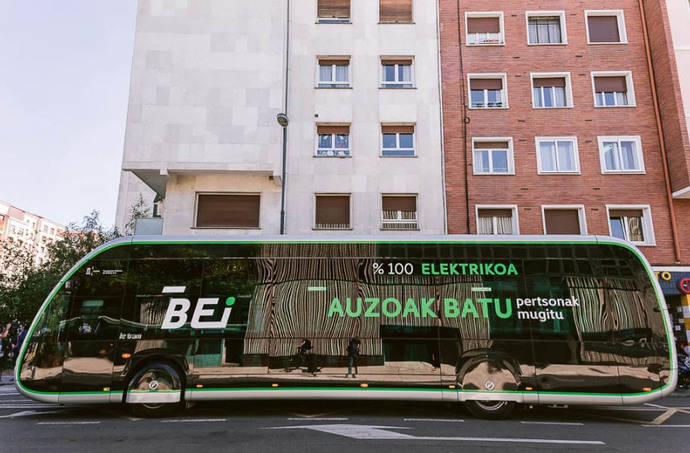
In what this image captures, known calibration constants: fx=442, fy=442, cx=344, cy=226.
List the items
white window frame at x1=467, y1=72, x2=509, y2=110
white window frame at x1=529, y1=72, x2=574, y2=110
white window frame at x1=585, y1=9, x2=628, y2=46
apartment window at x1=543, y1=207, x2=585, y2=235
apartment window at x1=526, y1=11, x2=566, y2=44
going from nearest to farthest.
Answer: apartment window at x1=543, y1=207, x2=585, y2=235, white window frame at x1=529, y1=72, x2=574, y2=110, white window frame at x1=467, y1=72, x2=509, y2=110, white window frame at x1=585, y1=9, x2=628, y2=46, apartment window at x1=526, y1=11, x2=566, y2=44

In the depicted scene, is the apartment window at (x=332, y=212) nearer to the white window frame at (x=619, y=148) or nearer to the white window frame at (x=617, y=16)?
the white window frame at (x=619, y=148)

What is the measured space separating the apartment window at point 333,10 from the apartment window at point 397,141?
5.38 metres

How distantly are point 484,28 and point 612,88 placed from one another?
5.72 m

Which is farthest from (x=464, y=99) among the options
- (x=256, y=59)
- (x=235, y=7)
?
(x=235, y=7)

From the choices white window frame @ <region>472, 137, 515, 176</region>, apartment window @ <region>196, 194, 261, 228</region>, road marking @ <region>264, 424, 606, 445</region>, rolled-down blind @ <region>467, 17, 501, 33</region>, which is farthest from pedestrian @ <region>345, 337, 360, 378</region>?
rolled-down blind @ <region>467, 17, 501, 33</region>

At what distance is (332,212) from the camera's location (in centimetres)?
1703

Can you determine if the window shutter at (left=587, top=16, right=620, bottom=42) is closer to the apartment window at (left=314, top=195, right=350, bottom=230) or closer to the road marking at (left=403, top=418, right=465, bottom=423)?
the apartment window at (left=314, top=195, right=350, bottom=230)

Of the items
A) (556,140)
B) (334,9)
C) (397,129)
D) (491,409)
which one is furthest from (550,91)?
(491,409)

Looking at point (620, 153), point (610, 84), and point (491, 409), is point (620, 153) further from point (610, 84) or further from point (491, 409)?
point (491, 409)

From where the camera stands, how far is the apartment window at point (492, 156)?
17328 mm

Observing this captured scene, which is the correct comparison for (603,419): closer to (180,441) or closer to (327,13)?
(180,441)

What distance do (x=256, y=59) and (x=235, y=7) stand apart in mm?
2428

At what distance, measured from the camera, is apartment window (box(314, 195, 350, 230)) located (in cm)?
1681

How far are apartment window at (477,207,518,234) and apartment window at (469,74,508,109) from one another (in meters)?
4.39
